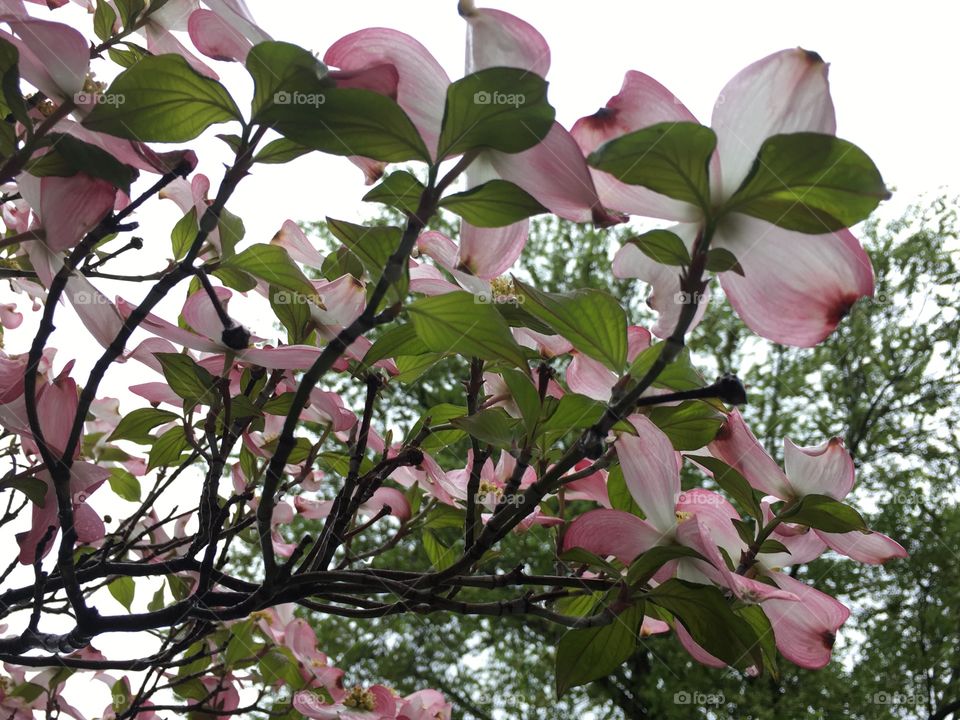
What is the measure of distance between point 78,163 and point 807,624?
44 centimetres

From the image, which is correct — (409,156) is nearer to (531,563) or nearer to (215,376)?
(215,376)

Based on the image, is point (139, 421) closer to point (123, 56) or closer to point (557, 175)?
point (123, 56)

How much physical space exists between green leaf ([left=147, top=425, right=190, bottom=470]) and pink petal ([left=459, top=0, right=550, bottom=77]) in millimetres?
379

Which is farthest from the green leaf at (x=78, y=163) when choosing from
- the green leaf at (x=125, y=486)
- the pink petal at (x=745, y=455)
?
the green leaf at (x=125, y=486)

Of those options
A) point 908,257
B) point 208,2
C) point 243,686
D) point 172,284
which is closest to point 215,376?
point 172,284

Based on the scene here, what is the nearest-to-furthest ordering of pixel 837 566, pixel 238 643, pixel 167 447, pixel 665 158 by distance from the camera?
pixel 665 158, pixel 167 447, pixel 238 643, pixel 837 566

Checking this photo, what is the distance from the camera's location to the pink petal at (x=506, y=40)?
302mm

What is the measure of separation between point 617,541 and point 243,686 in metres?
0.61

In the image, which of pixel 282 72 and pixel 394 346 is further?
pixel 394 346

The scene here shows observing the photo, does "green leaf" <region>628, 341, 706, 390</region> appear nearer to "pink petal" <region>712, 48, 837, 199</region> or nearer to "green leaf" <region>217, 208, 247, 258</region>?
"pink petal" <region>712, 48, 837, 199</region>

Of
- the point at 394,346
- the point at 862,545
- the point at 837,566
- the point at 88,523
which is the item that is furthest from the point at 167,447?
the point at 837,566

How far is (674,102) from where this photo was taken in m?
0.31

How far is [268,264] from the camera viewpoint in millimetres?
415

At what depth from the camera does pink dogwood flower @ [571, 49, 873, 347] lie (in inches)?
11.7
